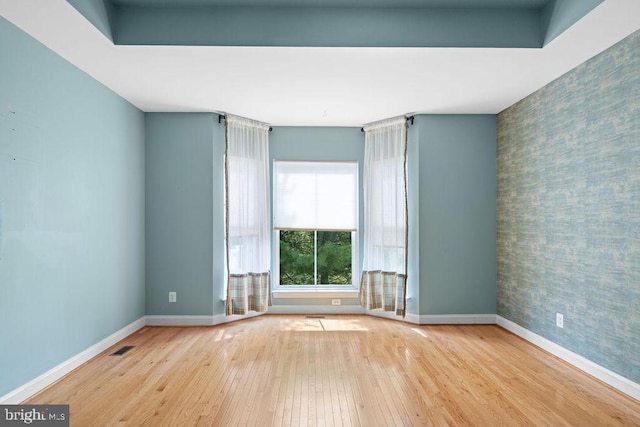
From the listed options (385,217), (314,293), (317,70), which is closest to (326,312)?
(314,293)

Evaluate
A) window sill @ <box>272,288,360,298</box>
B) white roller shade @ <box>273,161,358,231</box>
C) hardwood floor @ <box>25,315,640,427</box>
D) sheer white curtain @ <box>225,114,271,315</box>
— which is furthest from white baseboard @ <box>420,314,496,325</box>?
sheer white curtain @ <box>225,114,271,315</box>

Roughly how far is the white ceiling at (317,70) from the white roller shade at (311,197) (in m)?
0.93

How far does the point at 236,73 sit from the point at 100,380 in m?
2.81

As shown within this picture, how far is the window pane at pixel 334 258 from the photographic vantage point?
5387mm

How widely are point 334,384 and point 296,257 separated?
98.8 inches

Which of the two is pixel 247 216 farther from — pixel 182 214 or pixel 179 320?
pixel 179 320

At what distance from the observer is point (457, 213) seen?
15.8 ft

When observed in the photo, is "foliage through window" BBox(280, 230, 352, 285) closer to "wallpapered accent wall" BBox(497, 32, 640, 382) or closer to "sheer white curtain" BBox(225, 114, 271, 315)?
"sheer white curtain" BBox(225, 114, 271, 315)

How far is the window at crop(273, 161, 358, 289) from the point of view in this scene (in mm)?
5250

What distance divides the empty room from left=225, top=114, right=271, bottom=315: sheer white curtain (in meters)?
0.04

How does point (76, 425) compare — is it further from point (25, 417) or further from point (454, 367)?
point (454, 367)

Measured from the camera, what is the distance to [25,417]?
2512 millimetres

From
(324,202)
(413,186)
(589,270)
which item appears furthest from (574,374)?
(324,202)

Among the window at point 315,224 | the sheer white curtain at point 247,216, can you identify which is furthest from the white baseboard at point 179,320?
the window at point 315,224
